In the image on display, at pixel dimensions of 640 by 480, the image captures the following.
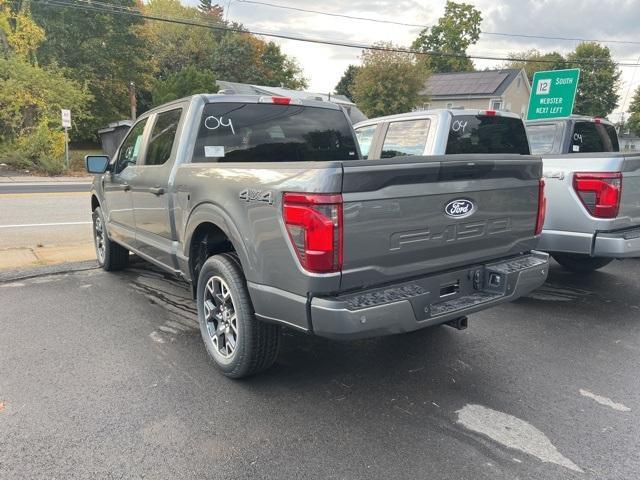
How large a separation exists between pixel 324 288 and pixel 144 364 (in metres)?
1.79

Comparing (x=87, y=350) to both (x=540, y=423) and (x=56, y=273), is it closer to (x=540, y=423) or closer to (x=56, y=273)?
(x=56, y=273)

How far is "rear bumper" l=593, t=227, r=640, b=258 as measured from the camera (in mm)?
4582

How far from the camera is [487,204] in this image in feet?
10.7

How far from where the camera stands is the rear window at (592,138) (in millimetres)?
6426

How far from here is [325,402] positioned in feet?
10.5

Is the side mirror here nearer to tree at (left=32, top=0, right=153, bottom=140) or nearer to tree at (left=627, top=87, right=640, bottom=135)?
tree at (left=32, top=0, right=153, bottom=140)

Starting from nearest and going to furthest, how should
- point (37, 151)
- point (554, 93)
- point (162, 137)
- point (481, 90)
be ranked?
point (162, 137), point (554, 93), point (37, 151), point (481, 90)

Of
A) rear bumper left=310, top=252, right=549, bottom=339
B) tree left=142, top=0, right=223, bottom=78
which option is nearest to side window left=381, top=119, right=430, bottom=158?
rear bumper left=310, top=252, right=549, bottom=339

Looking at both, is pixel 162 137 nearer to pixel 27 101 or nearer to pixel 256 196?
pixel 256 196

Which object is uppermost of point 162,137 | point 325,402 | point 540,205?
point 162,137

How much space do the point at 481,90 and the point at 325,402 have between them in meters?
49.6

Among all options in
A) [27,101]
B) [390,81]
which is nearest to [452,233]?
[27,101]

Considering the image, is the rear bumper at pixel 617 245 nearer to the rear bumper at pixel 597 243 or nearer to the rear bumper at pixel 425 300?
the rear bumper at pixel 597 243

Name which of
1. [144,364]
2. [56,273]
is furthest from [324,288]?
[56,273]
